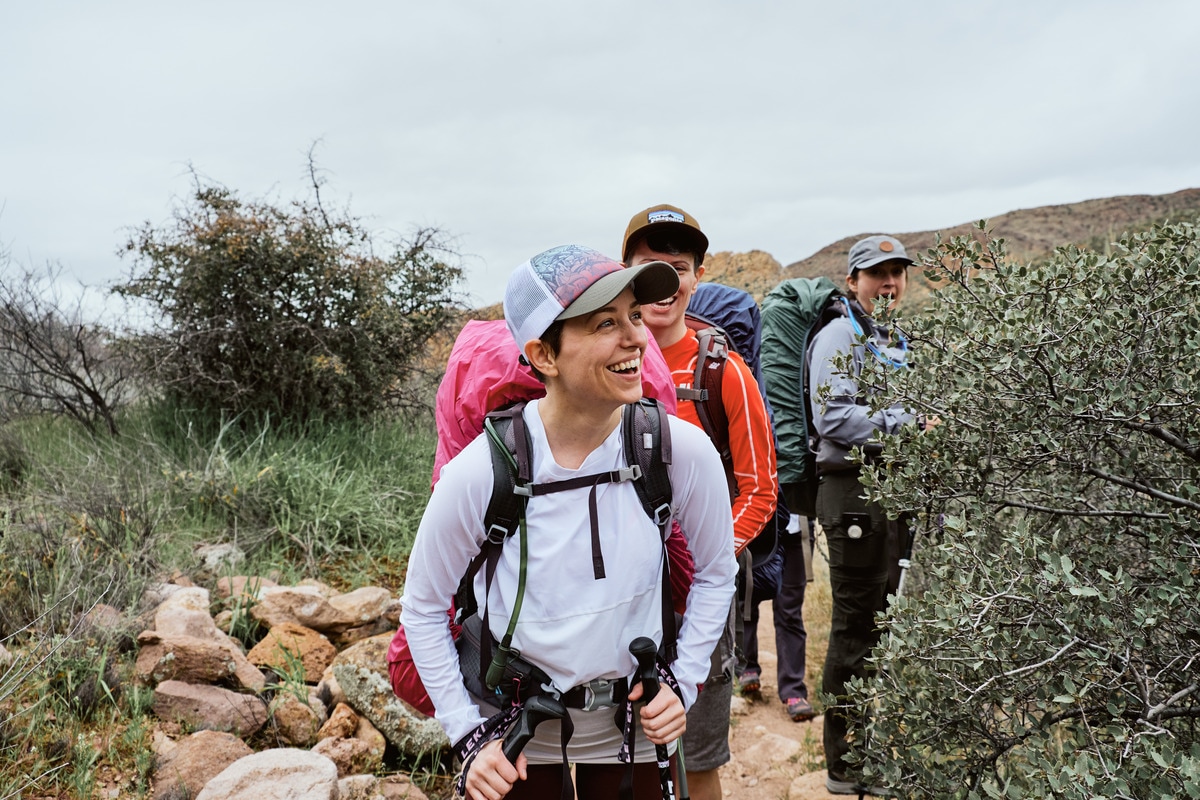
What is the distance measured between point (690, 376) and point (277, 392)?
5.85 meters

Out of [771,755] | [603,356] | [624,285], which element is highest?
[624,285]

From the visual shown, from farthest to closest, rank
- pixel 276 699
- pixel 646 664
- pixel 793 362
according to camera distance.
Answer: pixel 793 362, pixel 276 699, pixel 646 664

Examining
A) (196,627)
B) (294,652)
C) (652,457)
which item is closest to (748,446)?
(652,457)

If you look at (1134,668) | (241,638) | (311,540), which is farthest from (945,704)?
(311,540)

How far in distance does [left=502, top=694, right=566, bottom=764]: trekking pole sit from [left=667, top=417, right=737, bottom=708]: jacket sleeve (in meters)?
0.36

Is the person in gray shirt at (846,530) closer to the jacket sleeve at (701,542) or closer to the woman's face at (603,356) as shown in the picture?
the jacket sleeve at (701,542)

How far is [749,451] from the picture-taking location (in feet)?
9.12

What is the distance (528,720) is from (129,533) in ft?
14.1

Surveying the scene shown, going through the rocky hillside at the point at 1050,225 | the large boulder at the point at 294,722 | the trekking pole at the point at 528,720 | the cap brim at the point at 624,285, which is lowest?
the large boulder at the point at 294,722

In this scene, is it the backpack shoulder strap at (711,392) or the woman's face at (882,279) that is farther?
the woman's face at (882,279)

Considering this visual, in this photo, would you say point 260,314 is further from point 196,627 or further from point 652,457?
point 652,457

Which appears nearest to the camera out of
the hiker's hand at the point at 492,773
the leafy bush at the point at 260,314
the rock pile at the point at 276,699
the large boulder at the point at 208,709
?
the hiker's hand at the point at 492,773

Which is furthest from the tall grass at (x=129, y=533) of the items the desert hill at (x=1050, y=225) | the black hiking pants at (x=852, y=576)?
the desert hill at (x=1050, y=225)

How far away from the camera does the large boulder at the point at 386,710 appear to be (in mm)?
3891
